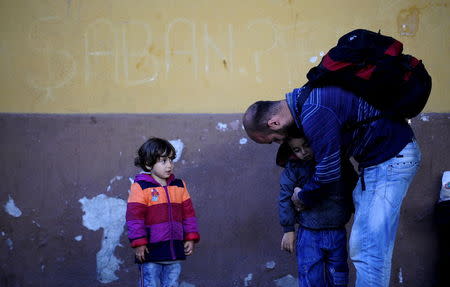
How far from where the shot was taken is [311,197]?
2.99m

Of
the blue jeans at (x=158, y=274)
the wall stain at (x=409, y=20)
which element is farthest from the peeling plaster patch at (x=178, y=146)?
the wall stain at (x=409, y=20)

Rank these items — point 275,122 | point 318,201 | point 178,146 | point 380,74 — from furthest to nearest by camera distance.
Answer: point 178,146, point 318,201, point 275,122, point 380,74

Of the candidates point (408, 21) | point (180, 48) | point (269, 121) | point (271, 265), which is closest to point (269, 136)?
point (269, 121)

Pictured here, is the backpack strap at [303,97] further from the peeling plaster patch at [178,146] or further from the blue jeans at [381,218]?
the peeling plaster patch at [178,146]

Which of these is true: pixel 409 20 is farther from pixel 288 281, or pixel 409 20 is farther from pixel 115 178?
pixel 115 178

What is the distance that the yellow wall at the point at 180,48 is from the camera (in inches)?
160

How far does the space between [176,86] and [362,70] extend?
188 cm

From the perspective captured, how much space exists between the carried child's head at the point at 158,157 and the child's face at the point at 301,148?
2.90 feet

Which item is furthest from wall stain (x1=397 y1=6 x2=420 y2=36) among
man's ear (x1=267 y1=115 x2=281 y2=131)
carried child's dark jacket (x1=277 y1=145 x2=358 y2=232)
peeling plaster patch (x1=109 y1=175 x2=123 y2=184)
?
peeling plaster patch (x1=109 y1=175 x2=123 y2=184)

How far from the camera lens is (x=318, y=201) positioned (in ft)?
10.4

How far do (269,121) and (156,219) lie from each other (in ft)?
3.55

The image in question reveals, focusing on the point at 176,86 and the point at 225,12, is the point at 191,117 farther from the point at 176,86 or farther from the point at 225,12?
the point at 225,12

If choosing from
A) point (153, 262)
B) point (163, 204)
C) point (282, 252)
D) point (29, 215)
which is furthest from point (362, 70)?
point (29, 215)

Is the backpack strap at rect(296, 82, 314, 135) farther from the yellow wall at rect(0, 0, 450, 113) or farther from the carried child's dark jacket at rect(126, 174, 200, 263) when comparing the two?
the yellow wall at rect(0, 0, 450, 113)
